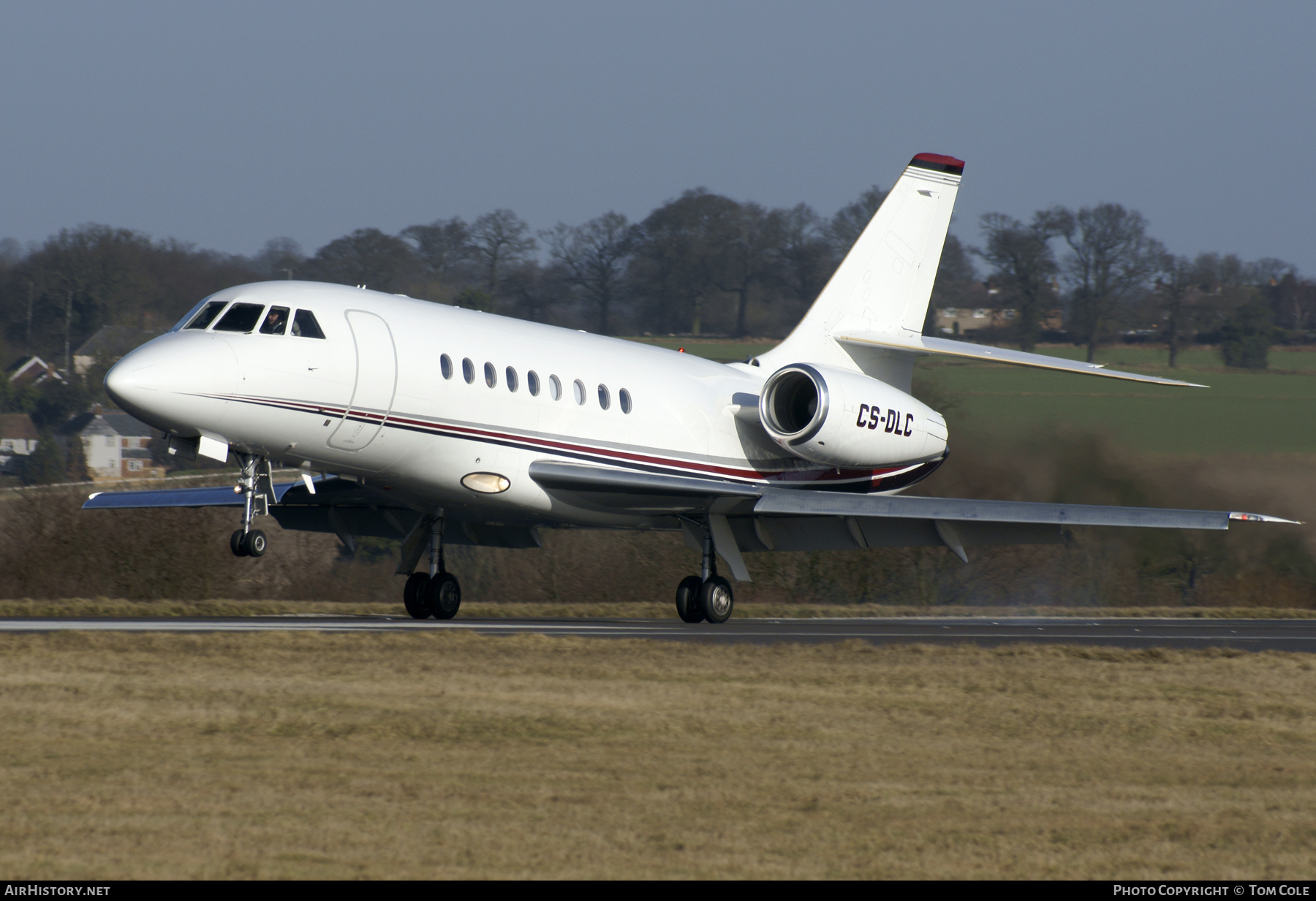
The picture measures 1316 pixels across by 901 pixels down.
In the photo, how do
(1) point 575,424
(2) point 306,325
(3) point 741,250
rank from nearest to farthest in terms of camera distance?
(2) point 306,325 < (1) point 575,424 < (3) point 741,250

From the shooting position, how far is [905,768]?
8.83 metres

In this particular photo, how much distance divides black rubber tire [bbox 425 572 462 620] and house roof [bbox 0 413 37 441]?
115 ft

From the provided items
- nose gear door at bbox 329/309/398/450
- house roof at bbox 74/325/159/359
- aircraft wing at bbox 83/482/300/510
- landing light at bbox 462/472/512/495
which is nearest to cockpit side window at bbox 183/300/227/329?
nose gear door at bbox 329/309/398/450

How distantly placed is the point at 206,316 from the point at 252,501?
7.31ft

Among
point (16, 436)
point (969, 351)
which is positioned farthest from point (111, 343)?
point (969, 351)

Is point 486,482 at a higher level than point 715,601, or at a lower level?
higher

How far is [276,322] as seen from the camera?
16641 millimetres

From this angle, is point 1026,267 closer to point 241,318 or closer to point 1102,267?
point 1102,267

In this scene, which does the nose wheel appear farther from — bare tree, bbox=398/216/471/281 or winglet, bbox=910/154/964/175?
bare tree, bbox=398/216/471/281

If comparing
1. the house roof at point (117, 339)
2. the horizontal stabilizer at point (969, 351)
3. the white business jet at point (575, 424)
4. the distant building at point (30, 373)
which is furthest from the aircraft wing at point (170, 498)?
the distant building at point (30, 373)

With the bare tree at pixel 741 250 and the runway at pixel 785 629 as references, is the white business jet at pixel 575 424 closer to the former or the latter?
the runway at pixel 785 629

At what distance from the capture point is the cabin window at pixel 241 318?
647 inches

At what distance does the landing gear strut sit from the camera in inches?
615

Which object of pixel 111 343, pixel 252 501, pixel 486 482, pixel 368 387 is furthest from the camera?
pixel 111 343
